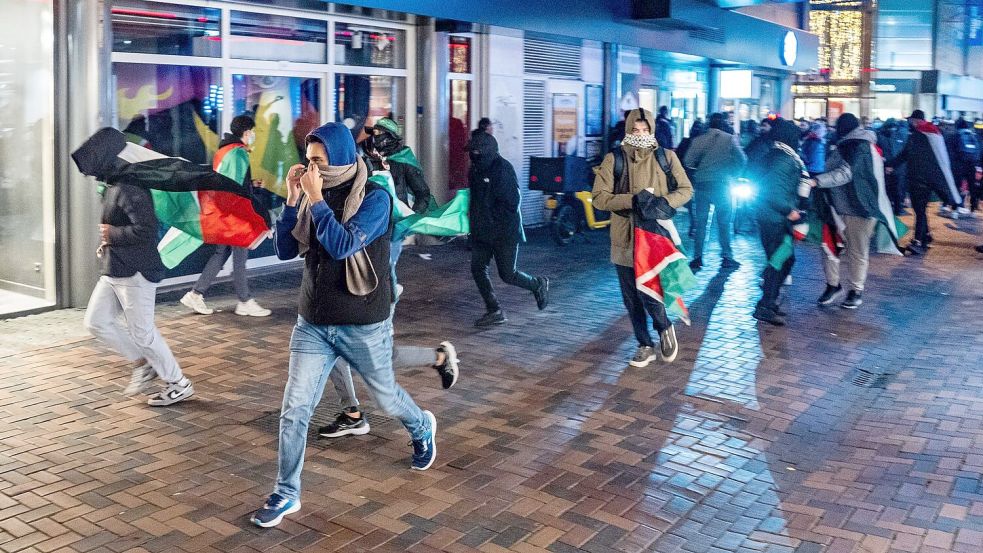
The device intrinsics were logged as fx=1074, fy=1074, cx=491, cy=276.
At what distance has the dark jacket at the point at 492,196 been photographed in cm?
937

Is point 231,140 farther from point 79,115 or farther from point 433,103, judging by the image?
point 433,103

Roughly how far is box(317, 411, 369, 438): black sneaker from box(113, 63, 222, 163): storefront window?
4870 millimetres

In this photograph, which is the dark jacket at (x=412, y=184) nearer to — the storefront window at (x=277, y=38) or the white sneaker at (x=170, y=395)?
the white sneaker at (x=170, y=395)

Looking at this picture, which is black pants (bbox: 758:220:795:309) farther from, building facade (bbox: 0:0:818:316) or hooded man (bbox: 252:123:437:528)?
hooded man (bbox: 252:123:437:528)

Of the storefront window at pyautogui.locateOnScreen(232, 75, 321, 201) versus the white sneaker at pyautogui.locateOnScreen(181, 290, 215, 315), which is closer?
the white sneaker at pyautogui.locateOnScreen(181, 290, 215, 315)

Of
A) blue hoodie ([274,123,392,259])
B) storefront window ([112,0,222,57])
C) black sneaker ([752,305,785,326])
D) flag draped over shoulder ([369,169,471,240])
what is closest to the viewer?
blue hoodie ([274,123,392,259])

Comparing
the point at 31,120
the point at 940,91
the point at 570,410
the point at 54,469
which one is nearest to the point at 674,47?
the point at 31,120

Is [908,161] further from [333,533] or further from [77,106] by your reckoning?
[333,533]

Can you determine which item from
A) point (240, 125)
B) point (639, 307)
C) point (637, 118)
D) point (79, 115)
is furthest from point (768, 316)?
point (79, 115)

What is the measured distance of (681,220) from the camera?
19.2 m

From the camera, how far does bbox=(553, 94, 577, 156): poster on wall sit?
18.0 m

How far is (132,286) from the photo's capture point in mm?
6734

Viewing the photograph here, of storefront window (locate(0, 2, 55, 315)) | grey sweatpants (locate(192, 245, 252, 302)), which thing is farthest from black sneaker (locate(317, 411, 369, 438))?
storefront window (locate(0, 2, 55, 315))

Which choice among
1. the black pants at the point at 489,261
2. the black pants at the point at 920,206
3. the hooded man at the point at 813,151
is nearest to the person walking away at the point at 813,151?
the hooded man at the point at 813,151
